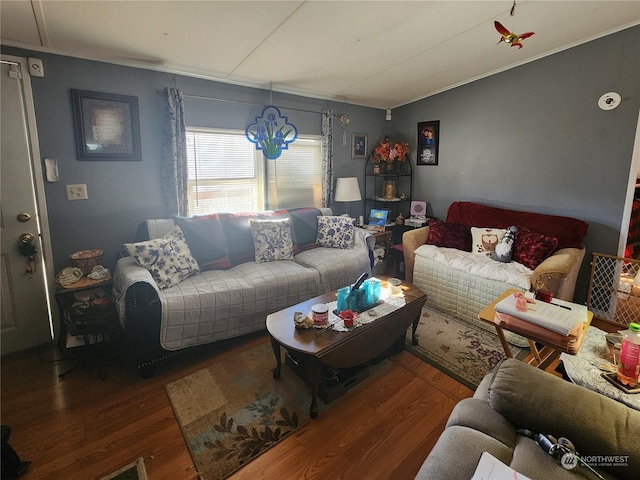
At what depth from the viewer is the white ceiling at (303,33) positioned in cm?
194

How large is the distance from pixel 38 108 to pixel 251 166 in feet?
5.87

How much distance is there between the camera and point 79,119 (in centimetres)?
249

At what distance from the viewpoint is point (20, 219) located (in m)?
2.32

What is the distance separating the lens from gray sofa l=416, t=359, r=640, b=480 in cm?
99

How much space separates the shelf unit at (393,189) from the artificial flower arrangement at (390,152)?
167 mm

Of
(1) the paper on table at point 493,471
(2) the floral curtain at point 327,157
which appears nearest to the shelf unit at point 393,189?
(2) the floral curtain at point 327,157

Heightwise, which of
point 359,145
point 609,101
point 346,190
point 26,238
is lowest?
point 26,238

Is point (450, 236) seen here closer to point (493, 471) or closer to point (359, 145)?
point (359, 145)

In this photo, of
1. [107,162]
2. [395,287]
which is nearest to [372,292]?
[395,287]

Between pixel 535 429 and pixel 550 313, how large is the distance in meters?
0.78

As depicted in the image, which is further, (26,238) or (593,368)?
(26,238)

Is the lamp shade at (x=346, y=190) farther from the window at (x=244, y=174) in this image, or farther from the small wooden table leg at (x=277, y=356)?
the small wooden table leg at (x=277, y=356)

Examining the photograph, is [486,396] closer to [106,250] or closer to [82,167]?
[106,250]

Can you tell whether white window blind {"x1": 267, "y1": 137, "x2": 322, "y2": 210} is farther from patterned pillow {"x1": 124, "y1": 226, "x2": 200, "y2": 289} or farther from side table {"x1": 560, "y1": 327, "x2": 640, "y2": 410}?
side table {"x1": 560, "y1": 327, "x2": 640, "y2": 410}
